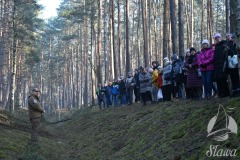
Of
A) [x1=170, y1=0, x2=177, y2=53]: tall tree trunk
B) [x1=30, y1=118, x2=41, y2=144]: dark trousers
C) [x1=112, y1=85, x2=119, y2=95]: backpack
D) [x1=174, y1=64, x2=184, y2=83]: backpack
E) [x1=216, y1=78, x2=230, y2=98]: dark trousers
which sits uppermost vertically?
[x1=170, y1=0, x2=177, y2=53]: tall tree trunk

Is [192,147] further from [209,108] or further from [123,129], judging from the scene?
[123,129]

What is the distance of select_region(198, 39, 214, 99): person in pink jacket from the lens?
937 cm

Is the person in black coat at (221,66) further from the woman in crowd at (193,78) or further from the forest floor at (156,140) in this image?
the woman in crowd at (193,78)

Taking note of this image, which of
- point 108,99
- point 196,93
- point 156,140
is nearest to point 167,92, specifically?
point 196,93

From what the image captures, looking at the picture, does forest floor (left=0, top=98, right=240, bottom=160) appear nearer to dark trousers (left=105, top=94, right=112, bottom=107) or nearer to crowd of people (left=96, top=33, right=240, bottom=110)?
crowd of people (left=96, top=33, right=240, bottom=110)

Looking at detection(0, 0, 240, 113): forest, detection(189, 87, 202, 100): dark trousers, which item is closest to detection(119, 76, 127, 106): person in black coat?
detection(0, 0, 240, 113): forest

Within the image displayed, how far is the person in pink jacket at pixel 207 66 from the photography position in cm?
937

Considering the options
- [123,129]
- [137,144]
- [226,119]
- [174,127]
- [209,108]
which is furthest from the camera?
[123,129]

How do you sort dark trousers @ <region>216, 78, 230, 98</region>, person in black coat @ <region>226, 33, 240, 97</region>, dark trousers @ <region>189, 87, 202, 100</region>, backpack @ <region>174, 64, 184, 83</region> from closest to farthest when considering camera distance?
person in black coat @ <region>226, 33, 240, 97</region>
dark trousers @ <region>216, 78, 230, 98</region>
dark trousers @ <region>189, 87, 202, 100</region>
backpack @ <region>174, 64, 184, 83</region>

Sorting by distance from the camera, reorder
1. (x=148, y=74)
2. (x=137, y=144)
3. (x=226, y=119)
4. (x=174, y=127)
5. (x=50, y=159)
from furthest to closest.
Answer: (x=148, y=74), (x=50, y=159), (x=137, y=144), (x=174, y=127), (x=226, y=119)

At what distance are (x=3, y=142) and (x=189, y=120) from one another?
6373 mm

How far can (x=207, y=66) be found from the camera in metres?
9.46

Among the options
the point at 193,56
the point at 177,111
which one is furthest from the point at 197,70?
the point at 177,111

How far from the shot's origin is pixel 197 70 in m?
10.4
